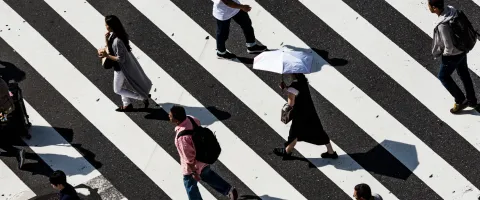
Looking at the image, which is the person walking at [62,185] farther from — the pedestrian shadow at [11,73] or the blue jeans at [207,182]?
the pedestrian shadow at [11,73]

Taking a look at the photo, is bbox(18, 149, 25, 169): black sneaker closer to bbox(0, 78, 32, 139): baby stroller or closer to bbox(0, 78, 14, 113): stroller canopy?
bbox(0, 78, 32, 139): baby stroller

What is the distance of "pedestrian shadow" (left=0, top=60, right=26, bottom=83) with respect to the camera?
15.6m

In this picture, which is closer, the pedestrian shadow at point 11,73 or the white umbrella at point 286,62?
the white umbrella at point 286,62

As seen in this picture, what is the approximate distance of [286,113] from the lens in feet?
45.1

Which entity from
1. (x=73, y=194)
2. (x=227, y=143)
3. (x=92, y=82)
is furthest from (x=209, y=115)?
(x=73, y=194)

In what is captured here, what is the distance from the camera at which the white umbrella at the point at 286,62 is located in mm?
13125

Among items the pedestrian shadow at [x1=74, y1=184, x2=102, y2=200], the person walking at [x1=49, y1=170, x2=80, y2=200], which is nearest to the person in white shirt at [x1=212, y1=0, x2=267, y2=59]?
the pedestrian shadow at [x1=74, y1=184, x2=102, y2=200]

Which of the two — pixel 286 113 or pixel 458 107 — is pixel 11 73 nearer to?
pixel 286 113

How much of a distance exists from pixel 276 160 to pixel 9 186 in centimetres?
365

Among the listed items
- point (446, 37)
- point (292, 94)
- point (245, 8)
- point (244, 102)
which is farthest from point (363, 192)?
point (245, 8)

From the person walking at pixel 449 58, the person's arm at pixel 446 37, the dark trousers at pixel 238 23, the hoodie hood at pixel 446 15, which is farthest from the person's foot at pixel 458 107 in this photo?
the dark trousers at pixel 238 23

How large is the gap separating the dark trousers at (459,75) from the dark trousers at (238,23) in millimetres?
2823

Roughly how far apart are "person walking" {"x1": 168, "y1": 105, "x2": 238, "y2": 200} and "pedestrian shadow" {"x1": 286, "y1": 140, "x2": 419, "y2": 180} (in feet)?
4.13

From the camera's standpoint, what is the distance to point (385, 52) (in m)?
15.5
